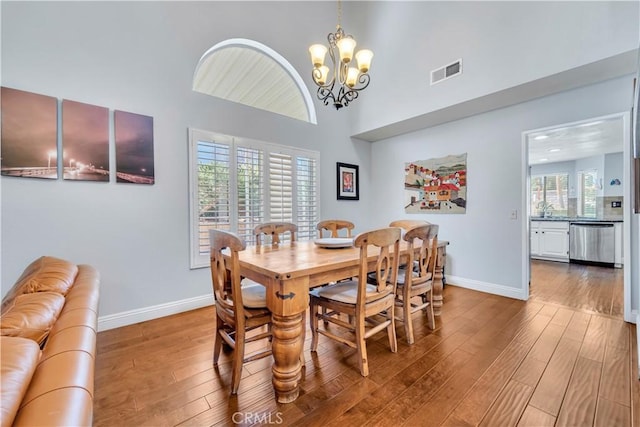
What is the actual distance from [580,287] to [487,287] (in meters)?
1.36

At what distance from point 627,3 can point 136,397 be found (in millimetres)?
4744

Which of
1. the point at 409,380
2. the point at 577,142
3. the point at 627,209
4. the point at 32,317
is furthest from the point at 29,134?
the point at 577,142

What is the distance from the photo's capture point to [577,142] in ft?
15.9

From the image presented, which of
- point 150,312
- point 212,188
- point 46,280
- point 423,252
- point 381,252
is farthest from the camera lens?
point 212,188

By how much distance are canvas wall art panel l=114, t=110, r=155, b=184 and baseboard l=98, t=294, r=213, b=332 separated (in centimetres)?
129

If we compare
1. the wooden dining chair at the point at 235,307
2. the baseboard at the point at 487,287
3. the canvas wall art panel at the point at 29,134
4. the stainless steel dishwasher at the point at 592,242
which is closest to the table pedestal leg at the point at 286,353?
the wooden dining chair at the point at 235,307

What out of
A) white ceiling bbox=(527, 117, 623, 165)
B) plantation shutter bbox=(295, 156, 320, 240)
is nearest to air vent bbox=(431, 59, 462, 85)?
white ceiling bbox=(527, 117, 623, 165)

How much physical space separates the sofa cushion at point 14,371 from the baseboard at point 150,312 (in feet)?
6.99

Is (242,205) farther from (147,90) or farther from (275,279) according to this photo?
(275,279)

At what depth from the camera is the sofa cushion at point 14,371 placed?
0.60 meters

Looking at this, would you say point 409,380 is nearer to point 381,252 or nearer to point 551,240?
point 381,252

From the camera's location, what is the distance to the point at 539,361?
1929 millimetres

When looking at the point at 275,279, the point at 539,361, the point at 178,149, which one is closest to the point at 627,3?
the point at 539,361

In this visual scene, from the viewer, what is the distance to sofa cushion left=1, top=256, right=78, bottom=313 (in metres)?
1.27
